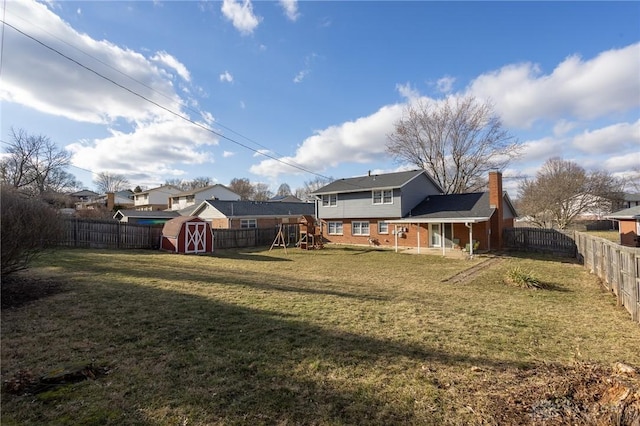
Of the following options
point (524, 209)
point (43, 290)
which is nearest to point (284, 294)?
point (43, 290)

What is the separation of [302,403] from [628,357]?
5.06 m

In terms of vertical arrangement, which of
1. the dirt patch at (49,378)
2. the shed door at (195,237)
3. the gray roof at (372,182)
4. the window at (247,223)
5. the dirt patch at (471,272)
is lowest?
the dirt patch at (471,272)

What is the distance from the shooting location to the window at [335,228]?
26997mm

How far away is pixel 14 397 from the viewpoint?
10.9 ft

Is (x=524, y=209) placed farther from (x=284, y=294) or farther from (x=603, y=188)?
(x=284, y=294)

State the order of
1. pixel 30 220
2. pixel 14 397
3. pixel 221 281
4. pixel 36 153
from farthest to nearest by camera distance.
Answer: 1. pixel 36 153
2. pixel 221 281
3. pixel 30 220
4. pixel 14 397

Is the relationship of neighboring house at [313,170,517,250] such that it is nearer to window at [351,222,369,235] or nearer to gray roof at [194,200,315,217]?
window at [351,222,369,235]

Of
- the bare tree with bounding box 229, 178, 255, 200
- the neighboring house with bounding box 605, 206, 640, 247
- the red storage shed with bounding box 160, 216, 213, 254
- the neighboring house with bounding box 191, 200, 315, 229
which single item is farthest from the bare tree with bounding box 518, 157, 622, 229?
the bare tree with bounding box 229, 178, 255, 200

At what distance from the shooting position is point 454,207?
21.9 metres

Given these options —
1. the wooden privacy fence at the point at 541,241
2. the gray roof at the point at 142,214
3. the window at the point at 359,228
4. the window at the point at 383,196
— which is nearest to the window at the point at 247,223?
the window at the point at 359,228

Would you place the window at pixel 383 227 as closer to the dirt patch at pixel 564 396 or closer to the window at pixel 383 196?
the window at pixel 383 196

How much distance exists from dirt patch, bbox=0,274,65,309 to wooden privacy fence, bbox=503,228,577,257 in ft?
76.5

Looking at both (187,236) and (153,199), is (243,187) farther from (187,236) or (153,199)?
(187,236)

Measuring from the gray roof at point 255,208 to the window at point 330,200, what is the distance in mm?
8052
